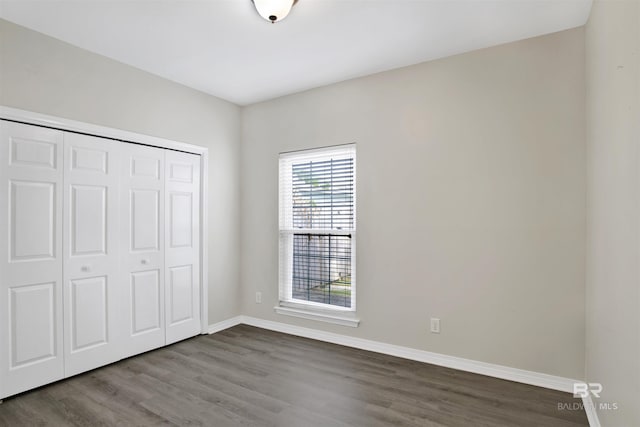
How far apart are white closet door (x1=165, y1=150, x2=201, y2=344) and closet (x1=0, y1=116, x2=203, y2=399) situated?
11mm

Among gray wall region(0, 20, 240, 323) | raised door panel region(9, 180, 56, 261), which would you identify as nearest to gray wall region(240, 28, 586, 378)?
gray wall region(0, 20, 240, 323)

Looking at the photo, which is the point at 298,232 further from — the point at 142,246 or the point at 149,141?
the point at 149,141

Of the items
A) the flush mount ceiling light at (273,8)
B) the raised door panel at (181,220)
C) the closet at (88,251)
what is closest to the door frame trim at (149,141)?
the closet at (88,251)

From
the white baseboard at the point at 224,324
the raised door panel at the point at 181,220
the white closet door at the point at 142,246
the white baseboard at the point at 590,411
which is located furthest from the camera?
the white baseboard at the point at 224,324

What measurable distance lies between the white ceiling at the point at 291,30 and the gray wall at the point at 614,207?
0.68 m

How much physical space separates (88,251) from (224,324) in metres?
1.80

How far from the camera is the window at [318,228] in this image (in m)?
3.67

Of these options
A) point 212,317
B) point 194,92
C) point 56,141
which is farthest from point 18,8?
point 212,317

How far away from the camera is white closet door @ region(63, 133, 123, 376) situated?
285 centimetres

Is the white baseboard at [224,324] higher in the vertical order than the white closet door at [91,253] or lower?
lower

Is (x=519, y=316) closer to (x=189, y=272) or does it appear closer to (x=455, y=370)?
(x=455, y=370)

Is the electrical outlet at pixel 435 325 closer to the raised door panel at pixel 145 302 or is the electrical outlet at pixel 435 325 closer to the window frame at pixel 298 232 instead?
the window frame at pixel 298 232

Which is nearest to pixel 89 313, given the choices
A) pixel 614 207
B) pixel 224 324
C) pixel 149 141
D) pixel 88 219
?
pixel 88 219

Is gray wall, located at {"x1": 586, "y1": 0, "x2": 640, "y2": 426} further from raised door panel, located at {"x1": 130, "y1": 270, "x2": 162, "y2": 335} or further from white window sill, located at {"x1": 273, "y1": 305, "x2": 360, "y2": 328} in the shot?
raised door panel, located at {"x1": 130, "y1": 270, "x2": 162, "y2": 335}
